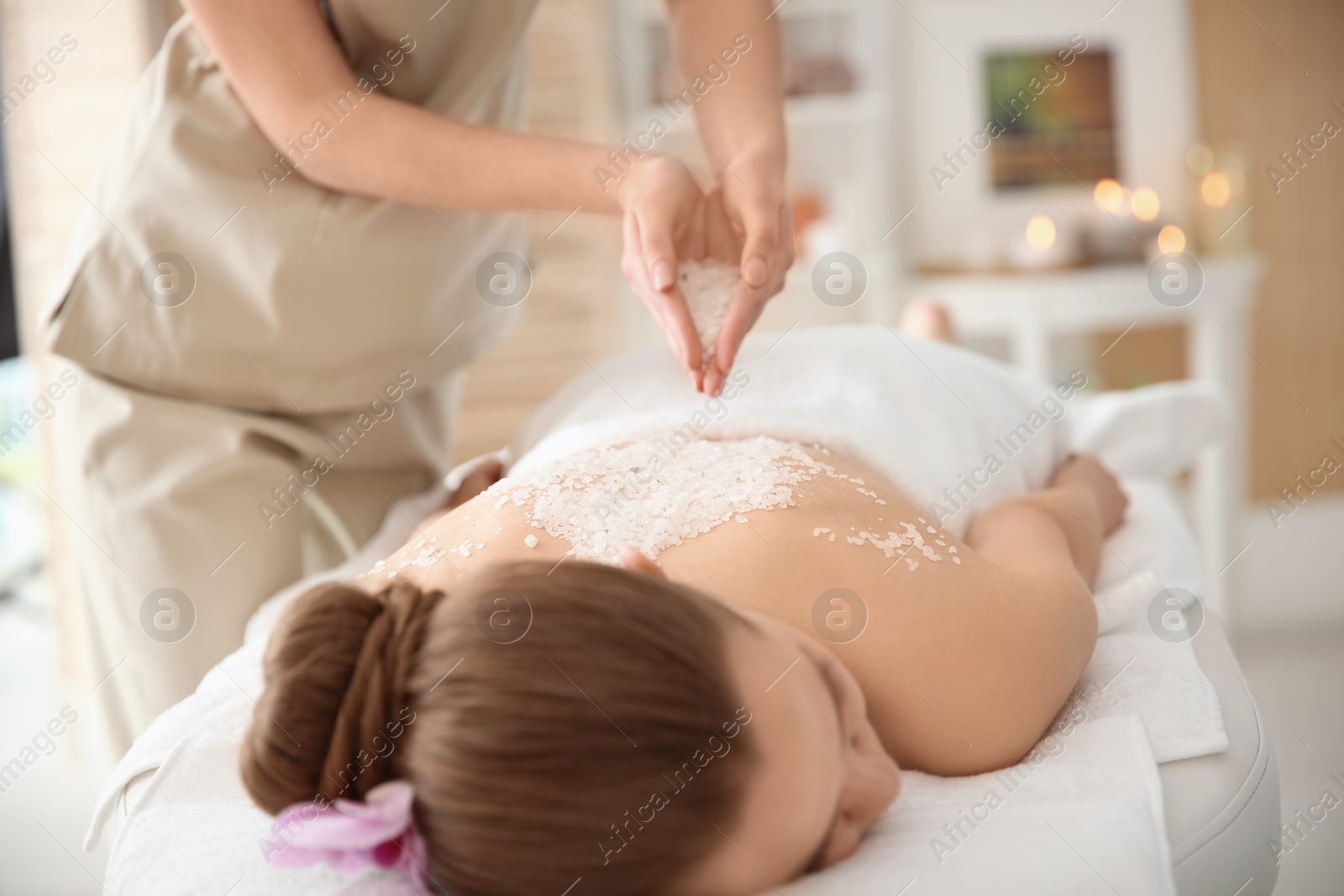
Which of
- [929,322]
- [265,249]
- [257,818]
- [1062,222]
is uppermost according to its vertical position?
[265,249]

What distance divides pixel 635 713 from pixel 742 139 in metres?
0.74

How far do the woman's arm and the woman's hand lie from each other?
545 mm

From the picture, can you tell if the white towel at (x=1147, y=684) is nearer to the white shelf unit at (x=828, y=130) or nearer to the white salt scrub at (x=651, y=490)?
the white salt scrub at (x=651, y=490)

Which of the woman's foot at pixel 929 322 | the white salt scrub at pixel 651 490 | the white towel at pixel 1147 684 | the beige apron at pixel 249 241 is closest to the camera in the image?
the white towel at pixel 1147 684

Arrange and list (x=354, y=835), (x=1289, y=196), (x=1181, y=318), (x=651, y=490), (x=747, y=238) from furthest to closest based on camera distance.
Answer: (x=1289, y=196)
(x=1181, y=318)
(x=747, y=238)
(x=651, y=490)
(x=354, y=835)

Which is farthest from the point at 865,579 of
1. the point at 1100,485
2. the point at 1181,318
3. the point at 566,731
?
the point at 1181,318

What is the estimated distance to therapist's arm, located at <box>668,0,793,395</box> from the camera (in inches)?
39.5

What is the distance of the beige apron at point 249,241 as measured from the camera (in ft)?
3.71

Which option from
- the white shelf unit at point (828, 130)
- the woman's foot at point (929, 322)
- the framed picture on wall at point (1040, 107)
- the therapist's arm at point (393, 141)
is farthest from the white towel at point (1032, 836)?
the framed picture on wall at point (1040, 107)

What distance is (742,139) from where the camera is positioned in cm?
118

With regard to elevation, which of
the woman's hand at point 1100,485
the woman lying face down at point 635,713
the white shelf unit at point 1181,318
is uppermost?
the woman lying face down at point 635,713

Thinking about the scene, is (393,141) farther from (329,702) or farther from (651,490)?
(329,702)

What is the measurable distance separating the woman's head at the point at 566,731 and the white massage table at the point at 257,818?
48 mm

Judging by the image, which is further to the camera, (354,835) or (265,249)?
(265,249)
